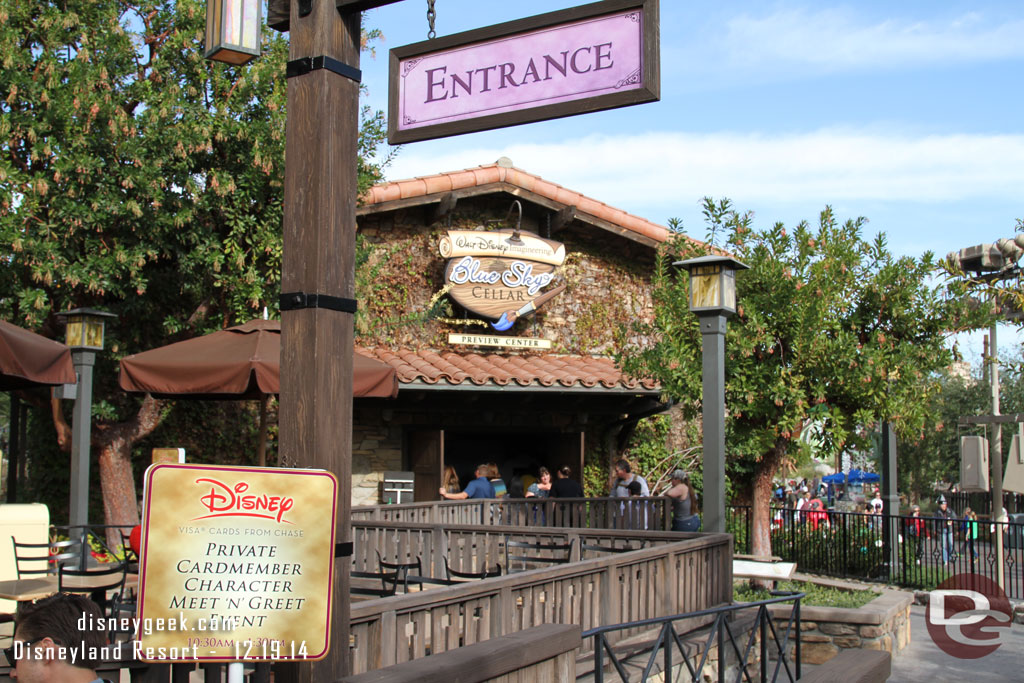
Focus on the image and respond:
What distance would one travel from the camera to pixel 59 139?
1274 cm

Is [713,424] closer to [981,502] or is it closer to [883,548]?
[883,548]

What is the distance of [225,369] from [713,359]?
15.2 ft

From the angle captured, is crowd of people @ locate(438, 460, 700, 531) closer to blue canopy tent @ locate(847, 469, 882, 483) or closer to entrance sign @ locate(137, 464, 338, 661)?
entrance sign @ locate(137, 464, 338, 661)

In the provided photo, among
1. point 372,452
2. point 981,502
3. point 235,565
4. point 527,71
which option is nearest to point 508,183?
point 372,452

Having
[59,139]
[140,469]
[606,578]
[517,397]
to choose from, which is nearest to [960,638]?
[606,578]

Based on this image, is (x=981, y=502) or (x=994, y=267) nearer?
(x=994, y=267)

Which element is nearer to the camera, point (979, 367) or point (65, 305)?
point (65, 305)

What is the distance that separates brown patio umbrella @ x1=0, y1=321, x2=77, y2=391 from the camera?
6.34 meters

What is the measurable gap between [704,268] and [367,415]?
23.8 feet

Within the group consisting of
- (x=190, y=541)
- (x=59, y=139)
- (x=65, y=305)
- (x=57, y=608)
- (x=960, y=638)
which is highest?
(x=59, y=139)

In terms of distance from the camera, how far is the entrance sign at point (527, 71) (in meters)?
3.43

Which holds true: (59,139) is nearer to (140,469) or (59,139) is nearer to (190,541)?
(140,469)

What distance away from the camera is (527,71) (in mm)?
3605

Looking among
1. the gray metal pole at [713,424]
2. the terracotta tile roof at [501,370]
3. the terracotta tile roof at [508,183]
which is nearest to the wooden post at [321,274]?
the gray metal pole at [713,424]
